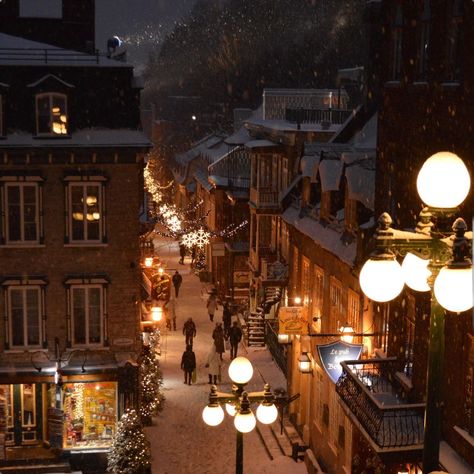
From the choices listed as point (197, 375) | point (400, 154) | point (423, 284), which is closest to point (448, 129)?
point (400, 154)

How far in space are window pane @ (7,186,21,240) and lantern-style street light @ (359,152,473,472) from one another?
17261 mm

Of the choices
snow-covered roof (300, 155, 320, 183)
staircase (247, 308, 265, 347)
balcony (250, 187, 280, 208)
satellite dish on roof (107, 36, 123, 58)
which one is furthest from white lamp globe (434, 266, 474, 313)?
balcony (250, 187, 280, 208)

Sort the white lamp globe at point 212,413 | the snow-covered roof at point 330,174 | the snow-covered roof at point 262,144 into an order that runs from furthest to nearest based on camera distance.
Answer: the snow-covered roof at point 262,144
the snow-covered roof at point 330,174
the white lamp globe at point 212,413

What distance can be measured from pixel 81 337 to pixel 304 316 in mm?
6569

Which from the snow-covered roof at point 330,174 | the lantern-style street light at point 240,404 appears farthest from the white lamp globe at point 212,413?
the snow-covered roof at point 330,174

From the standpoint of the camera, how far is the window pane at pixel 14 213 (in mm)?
21875

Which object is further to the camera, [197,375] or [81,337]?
[197,375]

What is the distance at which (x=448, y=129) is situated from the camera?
12.0 m

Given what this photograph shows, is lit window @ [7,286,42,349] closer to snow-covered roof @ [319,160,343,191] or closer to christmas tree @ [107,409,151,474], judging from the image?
christmas tree @ [107,409,151,474]

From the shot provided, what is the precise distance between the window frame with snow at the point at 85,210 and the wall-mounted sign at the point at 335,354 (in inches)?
344

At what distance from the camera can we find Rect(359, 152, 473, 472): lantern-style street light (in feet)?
18.2

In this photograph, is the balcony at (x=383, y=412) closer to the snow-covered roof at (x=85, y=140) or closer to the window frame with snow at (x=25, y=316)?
the snow-covered roof at (x=85, y=140)

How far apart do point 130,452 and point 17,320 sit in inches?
221

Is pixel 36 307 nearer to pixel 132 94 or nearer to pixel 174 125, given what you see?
pixel 132 94
